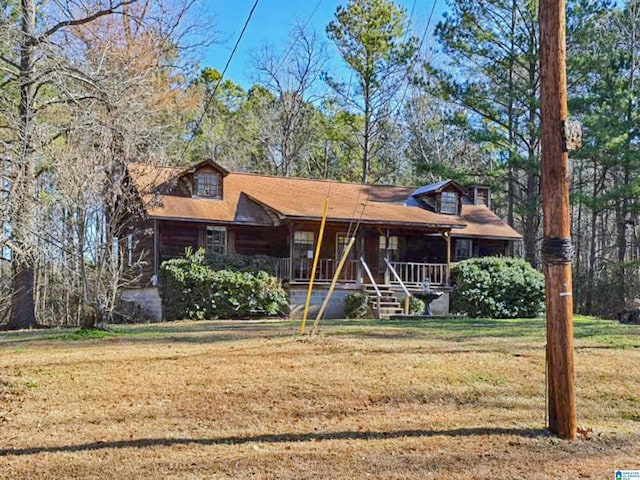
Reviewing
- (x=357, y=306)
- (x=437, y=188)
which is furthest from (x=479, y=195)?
(x=357, y=306)

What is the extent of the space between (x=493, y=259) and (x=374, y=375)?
14.9 metres

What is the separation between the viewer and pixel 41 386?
25.2 ft

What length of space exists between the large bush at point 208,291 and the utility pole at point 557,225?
13.6 meters

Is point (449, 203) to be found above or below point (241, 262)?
above

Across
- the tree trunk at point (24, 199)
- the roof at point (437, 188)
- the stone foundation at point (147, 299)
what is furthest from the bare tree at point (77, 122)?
the roof at point (437, 188)

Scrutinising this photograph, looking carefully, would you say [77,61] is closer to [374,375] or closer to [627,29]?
[374,375]

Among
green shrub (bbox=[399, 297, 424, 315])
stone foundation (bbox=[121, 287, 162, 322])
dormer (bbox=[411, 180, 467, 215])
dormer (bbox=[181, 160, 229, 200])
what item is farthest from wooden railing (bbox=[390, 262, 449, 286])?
stone foundation (bbox=[121, 287, 162, 322])

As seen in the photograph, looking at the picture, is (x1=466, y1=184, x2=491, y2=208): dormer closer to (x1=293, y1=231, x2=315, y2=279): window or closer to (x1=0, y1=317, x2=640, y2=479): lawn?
(x1=293, y1=231, x2=315, y2=279): window

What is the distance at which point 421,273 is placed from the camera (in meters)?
22.8

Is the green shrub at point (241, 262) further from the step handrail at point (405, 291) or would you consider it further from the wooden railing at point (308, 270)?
the step handrail at point (405, 291)

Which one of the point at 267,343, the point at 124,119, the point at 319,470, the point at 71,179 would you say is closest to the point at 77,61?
the point at 124,119

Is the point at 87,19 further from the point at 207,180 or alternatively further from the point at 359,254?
the point at 359,254

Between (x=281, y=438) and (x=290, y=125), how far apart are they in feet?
104

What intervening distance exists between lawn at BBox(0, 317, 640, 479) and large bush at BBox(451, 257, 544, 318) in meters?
9.96
